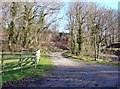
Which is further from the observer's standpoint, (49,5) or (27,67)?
(49,5)

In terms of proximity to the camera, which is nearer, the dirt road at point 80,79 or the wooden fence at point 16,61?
the dirt road at point 80,79

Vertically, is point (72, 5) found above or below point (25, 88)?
above

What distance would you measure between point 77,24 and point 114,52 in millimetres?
8424

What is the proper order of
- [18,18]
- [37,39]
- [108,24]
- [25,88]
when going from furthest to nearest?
[108,24], [37,39], [18,18], [25,88]

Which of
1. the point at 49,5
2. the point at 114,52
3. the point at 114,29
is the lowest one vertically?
the point at 114,52

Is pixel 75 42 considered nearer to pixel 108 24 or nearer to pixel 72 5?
pixel 72 5

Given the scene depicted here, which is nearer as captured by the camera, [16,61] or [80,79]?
[80,79]

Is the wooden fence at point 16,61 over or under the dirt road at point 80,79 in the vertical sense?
over

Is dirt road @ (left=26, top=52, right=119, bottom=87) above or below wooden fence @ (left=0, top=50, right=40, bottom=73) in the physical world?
below

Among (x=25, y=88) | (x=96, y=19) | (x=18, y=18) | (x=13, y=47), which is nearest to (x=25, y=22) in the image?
(x=18, y=18)

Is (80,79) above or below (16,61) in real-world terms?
below

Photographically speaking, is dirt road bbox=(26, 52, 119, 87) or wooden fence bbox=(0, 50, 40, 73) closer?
dirt road bbox=(26, 52, 119, 87)

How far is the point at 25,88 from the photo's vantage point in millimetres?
8016

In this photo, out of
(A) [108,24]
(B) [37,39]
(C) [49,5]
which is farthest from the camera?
(A) [108,24]
